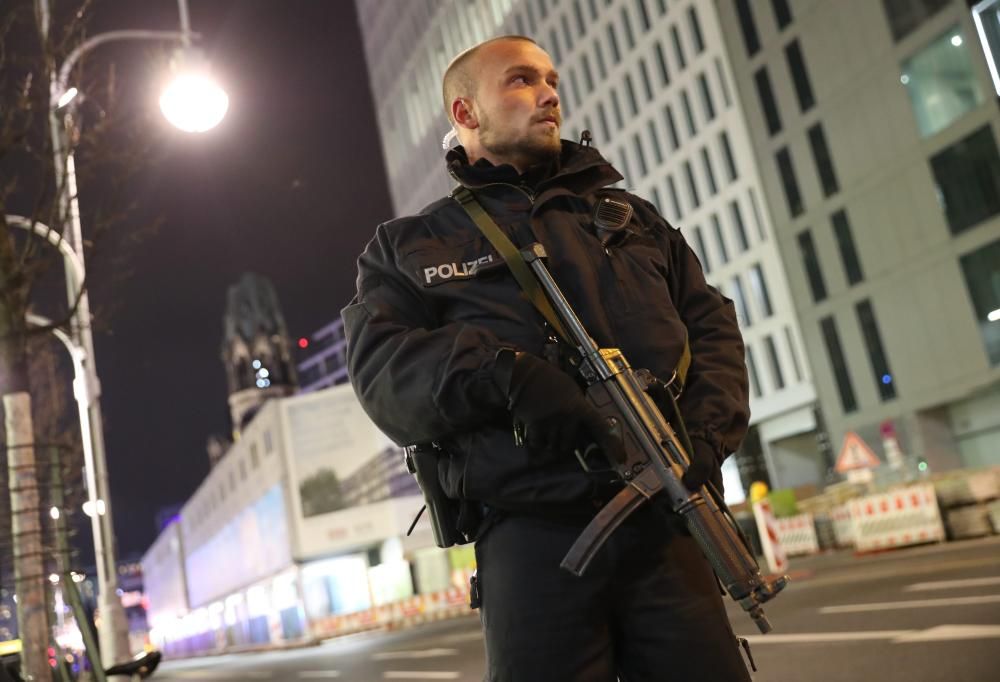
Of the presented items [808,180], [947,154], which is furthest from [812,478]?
[947,154]

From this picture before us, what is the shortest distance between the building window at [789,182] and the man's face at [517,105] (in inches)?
1760

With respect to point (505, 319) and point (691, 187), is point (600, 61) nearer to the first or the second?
point (691, 187)

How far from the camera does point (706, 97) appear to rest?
51312mm

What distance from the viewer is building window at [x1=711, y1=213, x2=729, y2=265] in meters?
51.7

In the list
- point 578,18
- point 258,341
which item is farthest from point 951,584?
point 258,341

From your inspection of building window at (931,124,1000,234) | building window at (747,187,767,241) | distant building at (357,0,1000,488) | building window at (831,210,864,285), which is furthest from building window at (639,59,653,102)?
building window at (931,124,1000,234)

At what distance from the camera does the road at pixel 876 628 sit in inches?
255

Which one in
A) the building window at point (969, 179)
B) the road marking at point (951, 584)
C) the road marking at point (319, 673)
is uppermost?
the building window at point (969, 179)

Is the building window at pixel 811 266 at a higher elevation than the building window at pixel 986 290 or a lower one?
higher

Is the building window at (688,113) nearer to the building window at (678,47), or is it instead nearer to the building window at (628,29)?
the building window at (678,47)

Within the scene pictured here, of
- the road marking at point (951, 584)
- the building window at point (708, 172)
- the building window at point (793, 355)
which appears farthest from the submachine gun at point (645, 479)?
the building window at point (708, 172)

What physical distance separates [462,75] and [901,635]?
6370 millimetres

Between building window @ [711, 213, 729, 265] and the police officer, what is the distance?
49.9m

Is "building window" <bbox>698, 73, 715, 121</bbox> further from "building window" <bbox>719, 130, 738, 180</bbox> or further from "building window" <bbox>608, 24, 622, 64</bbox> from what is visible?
"building window" <bbox>608, 24, 622, 64</bbox>
